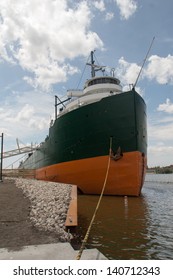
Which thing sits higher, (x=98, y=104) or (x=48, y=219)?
(x=98, y=104)

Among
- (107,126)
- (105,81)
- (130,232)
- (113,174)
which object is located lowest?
(130,232)

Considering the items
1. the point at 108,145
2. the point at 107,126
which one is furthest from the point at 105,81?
the point at 108,145

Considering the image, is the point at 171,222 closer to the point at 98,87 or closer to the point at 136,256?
the point at 136,256

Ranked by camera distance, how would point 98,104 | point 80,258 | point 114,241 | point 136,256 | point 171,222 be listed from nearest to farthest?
point 80,258 < point 136,256 < point 114,241 < point 171,222 < point 98,104

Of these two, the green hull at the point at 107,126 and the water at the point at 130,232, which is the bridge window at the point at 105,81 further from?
the water at the point at 130,232

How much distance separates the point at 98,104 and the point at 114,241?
10.3 m

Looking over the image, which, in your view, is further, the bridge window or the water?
the bridge window

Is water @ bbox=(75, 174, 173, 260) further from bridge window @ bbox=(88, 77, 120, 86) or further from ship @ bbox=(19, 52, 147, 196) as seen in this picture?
bridge window @ bbox=(88, 77, 120, 86)

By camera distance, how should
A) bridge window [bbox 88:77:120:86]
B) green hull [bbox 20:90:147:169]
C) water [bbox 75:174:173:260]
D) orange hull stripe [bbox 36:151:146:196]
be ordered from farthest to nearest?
bridge window [bbox 88:77:120:86] → green hull [bbox 20:90:147:169] → orange hull stripe [bbox 36:151:146:196] → water [bbox 75:174:173:260]

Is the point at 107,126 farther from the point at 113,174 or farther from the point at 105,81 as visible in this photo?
the point at 105,81

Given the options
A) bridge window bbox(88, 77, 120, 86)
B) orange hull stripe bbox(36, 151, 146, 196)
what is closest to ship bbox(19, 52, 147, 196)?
orange hull stripe bbox(36, 151, 146, 196)

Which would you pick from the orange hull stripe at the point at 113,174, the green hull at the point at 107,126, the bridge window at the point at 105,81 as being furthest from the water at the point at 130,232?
the bridge window at the point at 105,81
